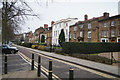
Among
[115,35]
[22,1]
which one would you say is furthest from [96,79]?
[115,35]

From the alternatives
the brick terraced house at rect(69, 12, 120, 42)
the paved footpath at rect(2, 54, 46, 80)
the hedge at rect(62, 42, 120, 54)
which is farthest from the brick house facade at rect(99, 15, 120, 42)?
the paved footpath at rect(2, 54, 46, 80)

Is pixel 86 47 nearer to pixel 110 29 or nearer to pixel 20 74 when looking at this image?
pixel 110 29

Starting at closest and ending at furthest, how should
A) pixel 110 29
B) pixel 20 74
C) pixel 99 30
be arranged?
pixel 20 74
pixel 110 29
pixel 99 30

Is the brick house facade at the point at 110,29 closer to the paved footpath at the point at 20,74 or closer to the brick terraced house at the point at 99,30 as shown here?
the brick terraced house at the point at 99,30

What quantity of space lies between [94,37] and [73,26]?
9870 mm

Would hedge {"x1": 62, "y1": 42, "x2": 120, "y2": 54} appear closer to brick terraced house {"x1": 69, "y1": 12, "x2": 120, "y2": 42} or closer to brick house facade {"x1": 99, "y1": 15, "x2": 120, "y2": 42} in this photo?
brick house facade {"x1": 99, "y1": 15, "x2": 120, "y2": 42}

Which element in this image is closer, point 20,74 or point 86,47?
point 20,74

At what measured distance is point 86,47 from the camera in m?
18.8

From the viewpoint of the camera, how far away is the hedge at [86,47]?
1767 centimetres

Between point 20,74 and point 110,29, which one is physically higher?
point 110,29

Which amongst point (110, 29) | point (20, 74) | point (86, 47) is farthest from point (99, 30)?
point (20, 74)

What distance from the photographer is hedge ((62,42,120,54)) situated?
17.7 m

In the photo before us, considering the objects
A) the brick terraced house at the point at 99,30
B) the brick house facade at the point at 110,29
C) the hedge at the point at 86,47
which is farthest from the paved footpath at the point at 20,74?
the brick terraced house at the point at 99,30

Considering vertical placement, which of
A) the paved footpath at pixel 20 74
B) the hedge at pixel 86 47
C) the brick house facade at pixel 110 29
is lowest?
the paved footpath at pixel 20 74
